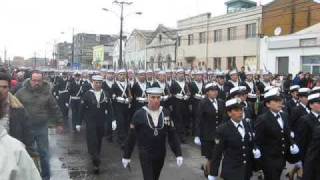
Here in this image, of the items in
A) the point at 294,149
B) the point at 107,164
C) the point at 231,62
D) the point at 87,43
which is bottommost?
the point at 107,164

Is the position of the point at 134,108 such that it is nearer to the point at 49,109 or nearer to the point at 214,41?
the point at 49,109

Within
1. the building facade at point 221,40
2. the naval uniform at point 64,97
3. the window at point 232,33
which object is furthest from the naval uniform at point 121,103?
the window at point 232,33

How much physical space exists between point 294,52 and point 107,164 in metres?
29.0

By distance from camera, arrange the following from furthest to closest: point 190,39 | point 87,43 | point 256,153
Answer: point 87,43 → point 190,39 → point 256,153

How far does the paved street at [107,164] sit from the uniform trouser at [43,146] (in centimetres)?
122

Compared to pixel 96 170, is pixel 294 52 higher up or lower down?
higher up

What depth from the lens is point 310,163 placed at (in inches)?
224

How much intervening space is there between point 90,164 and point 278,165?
5150 millimetres

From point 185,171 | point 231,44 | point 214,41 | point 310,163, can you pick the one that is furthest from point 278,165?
point 214,41

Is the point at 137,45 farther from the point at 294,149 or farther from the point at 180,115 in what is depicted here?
the point at 294,149

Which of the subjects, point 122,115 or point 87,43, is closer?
point 122,115

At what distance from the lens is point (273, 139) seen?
283 inches

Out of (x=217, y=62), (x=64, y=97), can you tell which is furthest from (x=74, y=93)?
(x=217, y=62)

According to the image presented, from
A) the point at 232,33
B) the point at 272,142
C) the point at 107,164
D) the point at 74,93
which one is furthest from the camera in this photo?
the point at 232,33
